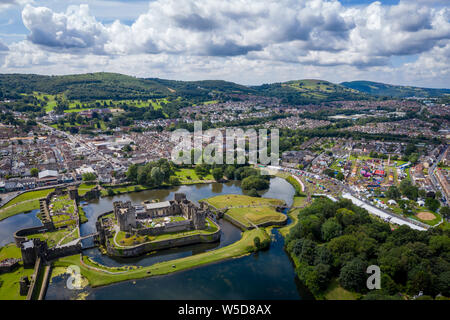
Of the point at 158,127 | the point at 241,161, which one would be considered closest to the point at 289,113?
the point at 158,127

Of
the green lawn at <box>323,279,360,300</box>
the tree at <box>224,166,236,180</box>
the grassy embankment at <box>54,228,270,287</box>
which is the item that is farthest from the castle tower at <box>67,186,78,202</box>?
the green lawn at <box>323,279,360,300</box>

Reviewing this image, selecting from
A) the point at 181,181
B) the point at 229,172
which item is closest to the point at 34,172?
the point at 181,181

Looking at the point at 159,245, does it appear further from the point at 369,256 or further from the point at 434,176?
the point at 434,176

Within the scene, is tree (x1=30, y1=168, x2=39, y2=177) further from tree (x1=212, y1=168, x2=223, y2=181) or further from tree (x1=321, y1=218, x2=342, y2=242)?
tree (x1=321, y1=218, x2=342, y2=242)

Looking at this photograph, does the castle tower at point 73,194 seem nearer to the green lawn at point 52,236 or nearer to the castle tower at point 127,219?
the green lawn at point 52,236

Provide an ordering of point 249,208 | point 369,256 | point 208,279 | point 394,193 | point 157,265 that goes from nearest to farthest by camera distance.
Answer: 1. point 208,279
2. point 369,256
3. point 157,265
4. point 249,208
5. point 394,193
